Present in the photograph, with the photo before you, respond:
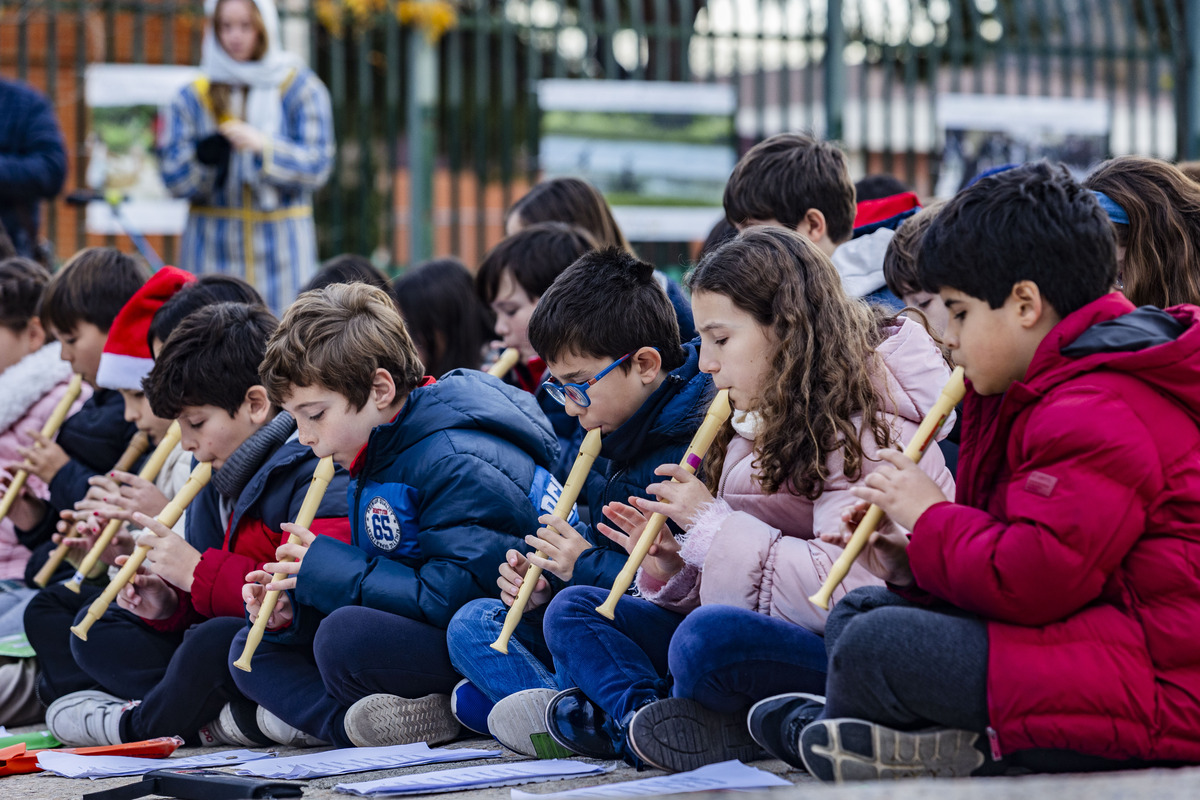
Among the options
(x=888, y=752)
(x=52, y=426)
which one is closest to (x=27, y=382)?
(x=52, y=426)

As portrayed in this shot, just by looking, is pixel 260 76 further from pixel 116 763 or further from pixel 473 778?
pixel 473 778

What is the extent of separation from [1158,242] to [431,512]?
174cm

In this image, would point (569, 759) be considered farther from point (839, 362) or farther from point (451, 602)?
point (839, 362)

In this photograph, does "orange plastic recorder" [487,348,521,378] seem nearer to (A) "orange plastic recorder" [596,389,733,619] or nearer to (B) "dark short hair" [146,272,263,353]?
(B) "dark short hair" [146,272,263,353]

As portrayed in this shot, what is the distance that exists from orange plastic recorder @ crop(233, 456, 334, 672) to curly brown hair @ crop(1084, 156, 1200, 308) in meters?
1.93

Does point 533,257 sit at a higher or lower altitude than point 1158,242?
lower

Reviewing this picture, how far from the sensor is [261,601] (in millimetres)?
3490

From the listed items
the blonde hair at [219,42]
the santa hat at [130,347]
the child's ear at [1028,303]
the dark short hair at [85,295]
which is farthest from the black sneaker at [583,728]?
the blonde hair at [219,42]

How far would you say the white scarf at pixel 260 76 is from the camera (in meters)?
6.26

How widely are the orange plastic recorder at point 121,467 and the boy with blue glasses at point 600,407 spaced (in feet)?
5.12

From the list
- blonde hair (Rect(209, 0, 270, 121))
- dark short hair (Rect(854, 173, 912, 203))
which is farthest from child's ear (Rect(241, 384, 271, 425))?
blonde hair (Rect(209, 0, 270, 121))

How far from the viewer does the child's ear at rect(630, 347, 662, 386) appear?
10.9 ft

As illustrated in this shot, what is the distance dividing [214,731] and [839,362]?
1968mm

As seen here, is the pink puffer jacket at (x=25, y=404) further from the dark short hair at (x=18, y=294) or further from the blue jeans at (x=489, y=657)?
the blue jeans at (x=489, y=657)
